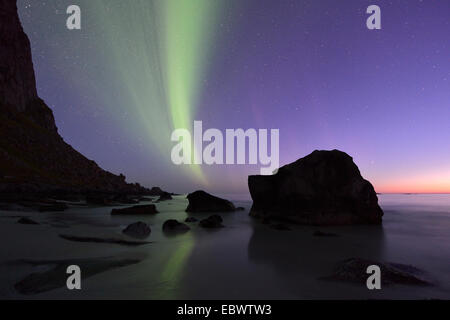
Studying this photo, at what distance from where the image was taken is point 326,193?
16.7 meters

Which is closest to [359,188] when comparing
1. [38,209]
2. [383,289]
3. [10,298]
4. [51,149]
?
[383,289]

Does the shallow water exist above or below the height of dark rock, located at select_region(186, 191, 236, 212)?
above

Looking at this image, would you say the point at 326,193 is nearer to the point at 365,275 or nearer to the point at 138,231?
the point at 365,275

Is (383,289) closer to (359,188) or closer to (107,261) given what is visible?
(107,261)

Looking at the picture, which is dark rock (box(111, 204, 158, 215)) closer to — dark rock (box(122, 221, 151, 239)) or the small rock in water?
the small rock in water

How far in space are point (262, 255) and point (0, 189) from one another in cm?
5282

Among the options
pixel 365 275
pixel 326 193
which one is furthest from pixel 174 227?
pixel 326 193

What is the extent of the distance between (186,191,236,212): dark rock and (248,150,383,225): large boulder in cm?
1025

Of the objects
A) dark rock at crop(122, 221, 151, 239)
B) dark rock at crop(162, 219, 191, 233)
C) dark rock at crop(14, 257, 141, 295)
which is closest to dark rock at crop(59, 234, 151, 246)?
dark rock at crop(122, 221, 151, 239)

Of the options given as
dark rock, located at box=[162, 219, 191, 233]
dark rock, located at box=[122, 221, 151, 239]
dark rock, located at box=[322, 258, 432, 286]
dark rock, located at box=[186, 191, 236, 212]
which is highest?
dark rock, located at box=[322, 258, 432, 286]

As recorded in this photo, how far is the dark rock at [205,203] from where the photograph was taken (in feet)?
92.6

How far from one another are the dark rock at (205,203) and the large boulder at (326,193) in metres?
10.2

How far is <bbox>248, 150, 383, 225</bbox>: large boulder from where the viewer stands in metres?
16.5
